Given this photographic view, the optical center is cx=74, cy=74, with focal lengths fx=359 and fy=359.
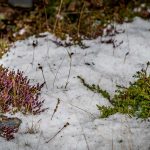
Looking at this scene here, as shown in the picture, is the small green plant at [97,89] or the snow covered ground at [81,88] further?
the small green plant at [97,89]

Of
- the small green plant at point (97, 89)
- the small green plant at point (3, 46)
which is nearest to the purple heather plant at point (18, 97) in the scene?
the small green plant at point (97, 89)

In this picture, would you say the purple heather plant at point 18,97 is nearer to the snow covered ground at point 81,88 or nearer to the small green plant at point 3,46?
the snow covered ground at point 81,88

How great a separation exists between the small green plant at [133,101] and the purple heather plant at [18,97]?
82cm

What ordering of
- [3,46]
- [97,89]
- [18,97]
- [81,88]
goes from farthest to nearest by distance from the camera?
[3,46] < [81,88] < [97,89] < [18,97]

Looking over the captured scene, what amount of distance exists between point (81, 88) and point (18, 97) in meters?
0.97

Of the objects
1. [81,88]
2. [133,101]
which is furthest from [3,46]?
[133,101]

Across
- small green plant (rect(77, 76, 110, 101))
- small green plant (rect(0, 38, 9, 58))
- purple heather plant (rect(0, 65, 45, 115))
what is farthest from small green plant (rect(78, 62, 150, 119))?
small green plant (rect(0, 38, 9, 58))

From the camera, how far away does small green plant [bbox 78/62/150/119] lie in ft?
15.0

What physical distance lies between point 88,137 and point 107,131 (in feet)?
0.82

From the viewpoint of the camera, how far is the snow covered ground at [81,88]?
4.15m

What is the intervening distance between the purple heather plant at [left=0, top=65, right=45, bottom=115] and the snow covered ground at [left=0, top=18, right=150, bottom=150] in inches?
4.1

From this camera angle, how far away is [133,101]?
4695 mm

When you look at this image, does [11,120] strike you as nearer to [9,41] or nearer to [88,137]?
[88,137]

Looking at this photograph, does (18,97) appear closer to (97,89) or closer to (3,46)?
(97,89)
